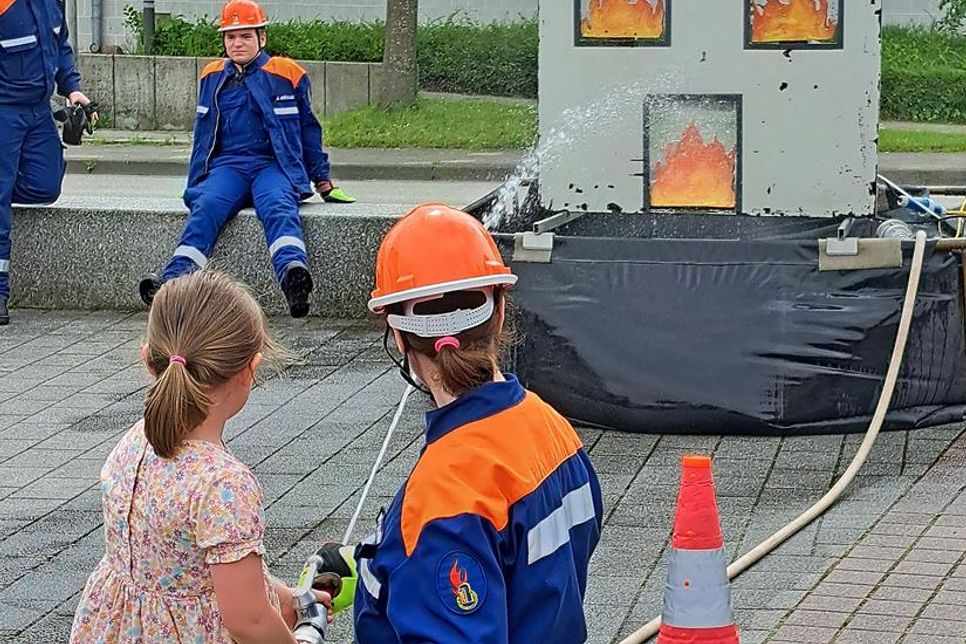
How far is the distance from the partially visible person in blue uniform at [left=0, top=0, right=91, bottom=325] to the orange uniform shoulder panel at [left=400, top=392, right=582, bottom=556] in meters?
7.04

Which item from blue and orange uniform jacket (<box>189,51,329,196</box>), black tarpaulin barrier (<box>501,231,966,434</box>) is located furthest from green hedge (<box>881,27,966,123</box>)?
black tarpaulin barrier (<box>501,231,966,434</box>)

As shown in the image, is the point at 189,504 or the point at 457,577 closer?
the point at 457,577

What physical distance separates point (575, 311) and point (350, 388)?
1.38m

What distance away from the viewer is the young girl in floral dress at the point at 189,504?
116 inches

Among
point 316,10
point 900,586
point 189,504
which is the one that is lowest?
point 900,586

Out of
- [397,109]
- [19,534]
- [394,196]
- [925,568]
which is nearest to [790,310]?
[925,568]

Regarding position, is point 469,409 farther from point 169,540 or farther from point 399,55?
point 399,55

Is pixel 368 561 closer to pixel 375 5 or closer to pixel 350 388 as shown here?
pixel 350 388

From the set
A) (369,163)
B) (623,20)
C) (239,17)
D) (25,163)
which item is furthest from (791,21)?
(369,163)

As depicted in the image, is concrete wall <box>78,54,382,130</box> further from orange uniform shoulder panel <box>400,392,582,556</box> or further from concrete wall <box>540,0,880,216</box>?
orange uniform shoulder panel <box>400,392,582,556</box>

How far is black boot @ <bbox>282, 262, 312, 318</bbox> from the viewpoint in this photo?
28.7 ft

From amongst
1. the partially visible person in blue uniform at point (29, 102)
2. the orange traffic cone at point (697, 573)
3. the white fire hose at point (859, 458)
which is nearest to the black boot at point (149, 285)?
the partially visible person in blue uniform at point (29, 102)

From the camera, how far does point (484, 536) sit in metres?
2.48

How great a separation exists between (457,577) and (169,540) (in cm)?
77
